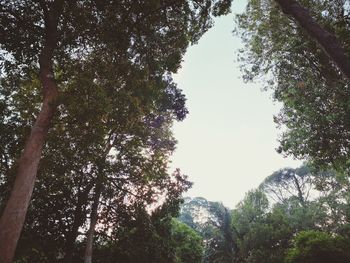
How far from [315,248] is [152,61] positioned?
535 inches

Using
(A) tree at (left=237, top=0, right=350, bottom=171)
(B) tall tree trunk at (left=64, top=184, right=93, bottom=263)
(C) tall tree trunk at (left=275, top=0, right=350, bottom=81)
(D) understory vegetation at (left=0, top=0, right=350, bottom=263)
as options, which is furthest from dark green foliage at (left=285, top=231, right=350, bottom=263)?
(C) tall tree trunk at (left=275, top=0, right=350, bottom=81)

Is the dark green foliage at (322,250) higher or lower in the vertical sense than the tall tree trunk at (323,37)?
lower

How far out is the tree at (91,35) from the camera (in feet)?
31.3

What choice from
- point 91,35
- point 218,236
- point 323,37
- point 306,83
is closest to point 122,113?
point 91,35

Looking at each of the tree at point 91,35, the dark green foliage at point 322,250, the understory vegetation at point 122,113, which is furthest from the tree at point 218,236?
the tree at point 91,35

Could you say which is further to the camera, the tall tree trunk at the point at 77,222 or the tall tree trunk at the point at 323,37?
the tall tree trunk at the point at 77,222

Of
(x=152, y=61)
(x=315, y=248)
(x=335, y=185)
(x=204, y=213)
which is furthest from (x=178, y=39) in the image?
(x=204, y=213)

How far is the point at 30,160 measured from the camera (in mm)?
8086

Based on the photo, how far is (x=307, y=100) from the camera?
18250mm

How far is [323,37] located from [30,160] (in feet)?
24.3

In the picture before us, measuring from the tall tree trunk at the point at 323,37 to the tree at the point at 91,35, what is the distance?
512cm

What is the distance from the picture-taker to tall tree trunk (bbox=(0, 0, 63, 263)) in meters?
7.02

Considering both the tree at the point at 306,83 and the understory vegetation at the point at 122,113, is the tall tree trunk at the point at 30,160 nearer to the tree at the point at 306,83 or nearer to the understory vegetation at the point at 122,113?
the understory vegetation at the point at 122,113

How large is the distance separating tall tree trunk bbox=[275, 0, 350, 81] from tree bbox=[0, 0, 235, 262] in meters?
5.12
